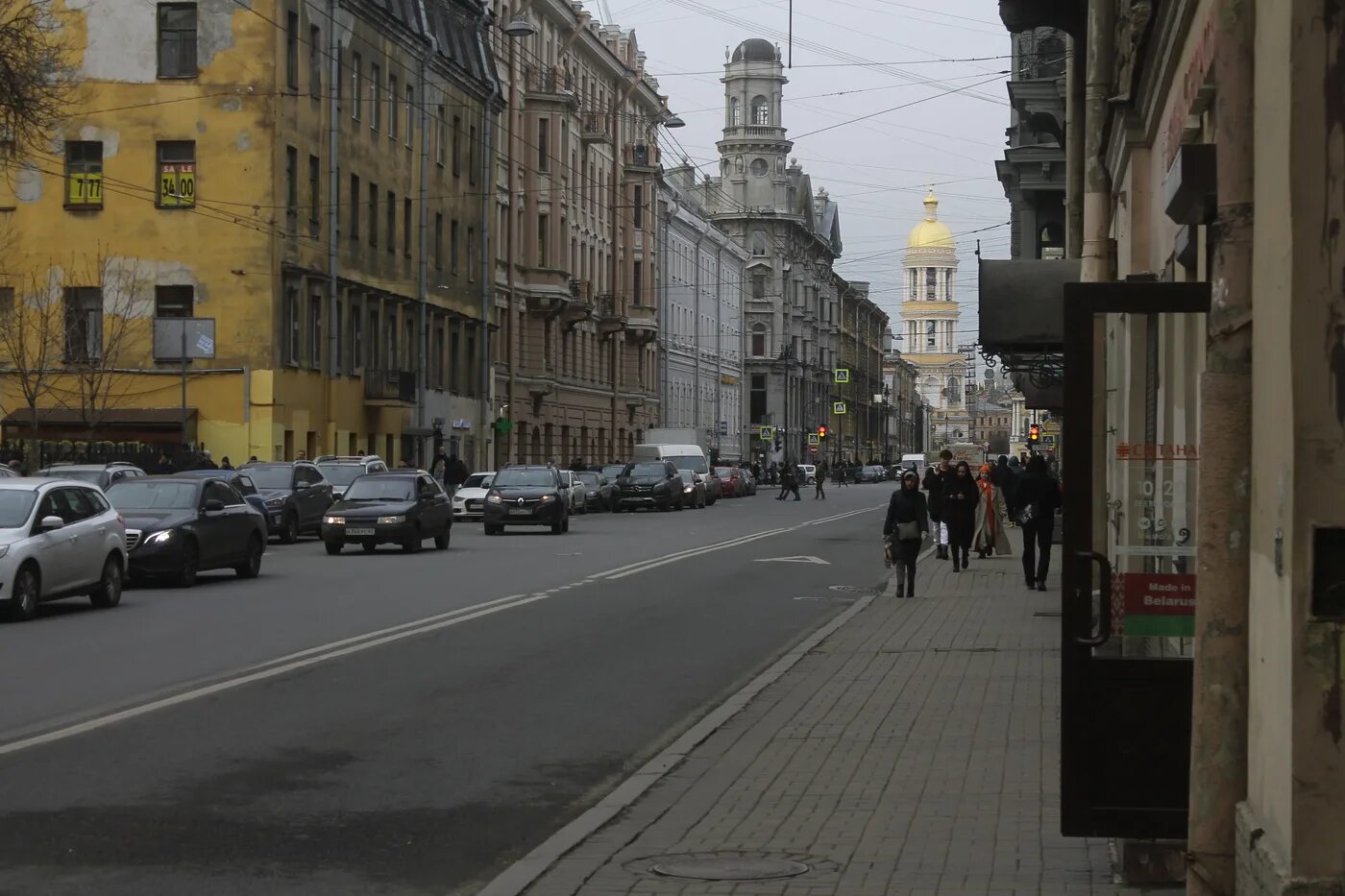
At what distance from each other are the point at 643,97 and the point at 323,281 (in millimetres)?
44380

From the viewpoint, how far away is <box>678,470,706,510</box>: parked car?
68875 mm

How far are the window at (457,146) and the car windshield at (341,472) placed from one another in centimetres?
2575

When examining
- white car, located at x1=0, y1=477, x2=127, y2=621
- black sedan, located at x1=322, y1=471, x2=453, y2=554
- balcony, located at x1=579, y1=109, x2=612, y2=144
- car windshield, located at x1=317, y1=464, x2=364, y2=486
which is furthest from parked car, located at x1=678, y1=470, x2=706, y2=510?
white car, located at x1=0, y1=477, x2=127, y2=621

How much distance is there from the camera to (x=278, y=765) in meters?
10.8

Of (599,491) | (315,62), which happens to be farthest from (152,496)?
(599,491)

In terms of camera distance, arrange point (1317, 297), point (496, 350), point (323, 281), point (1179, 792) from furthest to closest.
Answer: point (496, 350)
point (323, 281)
point (1179, 792)
point (1317, 297)

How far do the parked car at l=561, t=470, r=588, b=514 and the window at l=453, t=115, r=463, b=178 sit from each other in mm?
13169

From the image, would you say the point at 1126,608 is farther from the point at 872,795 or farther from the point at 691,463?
the point at 691,463

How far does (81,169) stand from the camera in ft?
167

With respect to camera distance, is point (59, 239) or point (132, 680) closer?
point (132, 680)

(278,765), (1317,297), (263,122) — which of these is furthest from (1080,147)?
(263,122)

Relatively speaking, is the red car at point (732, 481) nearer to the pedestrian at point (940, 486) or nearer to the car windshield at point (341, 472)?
the car windshield at point (341, 472)

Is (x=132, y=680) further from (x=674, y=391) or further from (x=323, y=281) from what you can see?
(x=674, y=391)

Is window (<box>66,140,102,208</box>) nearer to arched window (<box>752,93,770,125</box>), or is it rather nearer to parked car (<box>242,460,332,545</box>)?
Result: parked car (<box>242,460,332,545</box>)
